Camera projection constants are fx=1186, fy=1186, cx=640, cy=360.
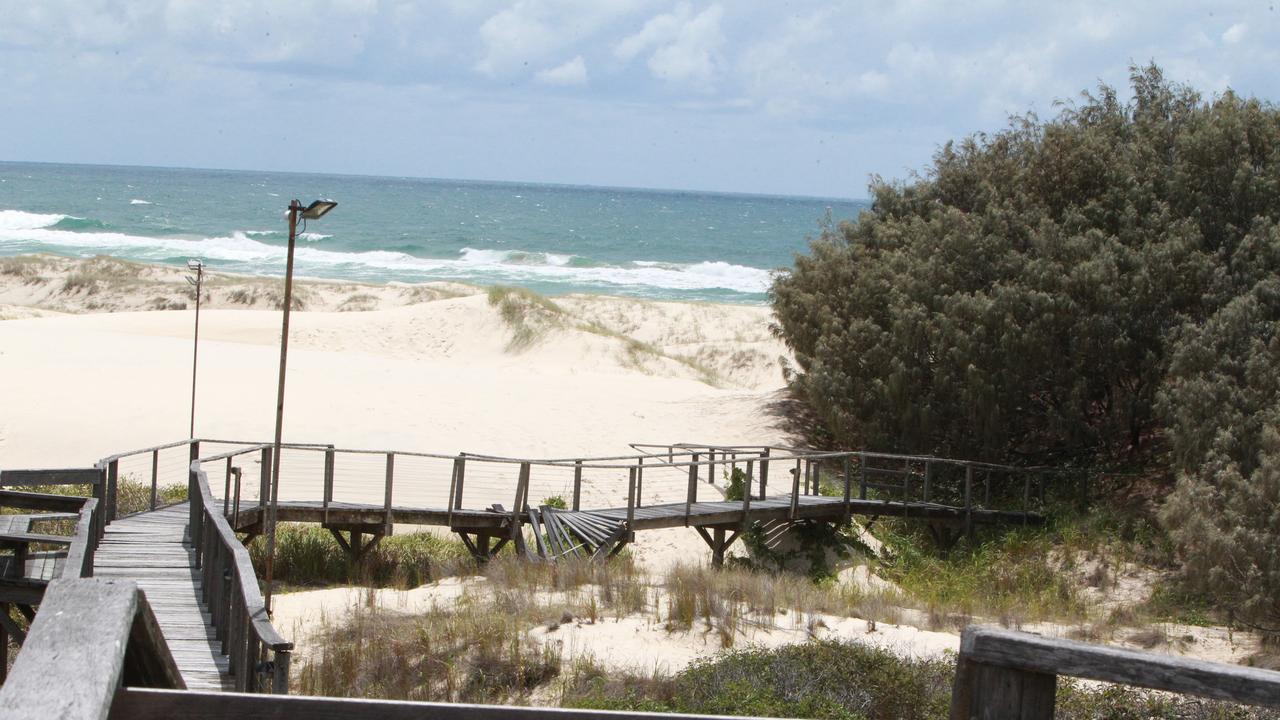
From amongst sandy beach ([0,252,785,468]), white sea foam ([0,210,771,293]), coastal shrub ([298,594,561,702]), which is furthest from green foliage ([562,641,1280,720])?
white sea foam ([0,210,771,293])

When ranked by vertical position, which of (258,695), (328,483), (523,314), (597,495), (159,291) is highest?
(523,314)

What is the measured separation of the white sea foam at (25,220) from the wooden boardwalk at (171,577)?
91517mm

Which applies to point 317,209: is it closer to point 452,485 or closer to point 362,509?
point 362,509

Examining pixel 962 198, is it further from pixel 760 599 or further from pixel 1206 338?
pixel 760 599

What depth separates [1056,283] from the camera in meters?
20.6

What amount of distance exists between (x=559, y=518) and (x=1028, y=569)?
22.6 ft

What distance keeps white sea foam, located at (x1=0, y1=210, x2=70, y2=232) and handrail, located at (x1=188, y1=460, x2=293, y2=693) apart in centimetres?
9535

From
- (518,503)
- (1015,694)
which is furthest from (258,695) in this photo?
(518,503)

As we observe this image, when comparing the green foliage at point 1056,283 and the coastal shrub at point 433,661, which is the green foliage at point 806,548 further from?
the coastal shrub at point 433,661

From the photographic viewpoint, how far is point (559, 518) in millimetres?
17078

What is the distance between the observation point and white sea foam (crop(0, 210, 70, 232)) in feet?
313

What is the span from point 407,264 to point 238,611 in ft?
241

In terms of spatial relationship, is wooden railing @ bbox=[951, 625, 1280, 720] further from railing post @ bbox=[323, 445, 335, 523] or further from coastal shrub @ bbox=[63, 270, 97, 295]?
coastal shrub @ bbox=[63, 270, 97, 295]

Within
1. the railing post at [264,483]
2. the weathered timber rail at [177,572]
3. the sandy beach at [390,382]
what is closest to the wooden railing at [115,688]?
the weathered timber rail at [177,572]
